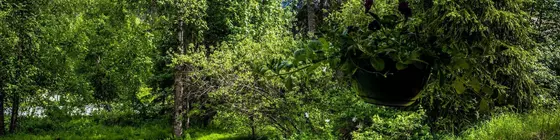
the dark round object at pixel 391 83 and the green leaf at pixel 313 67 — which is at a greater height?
the green leaf at pixel 313 67

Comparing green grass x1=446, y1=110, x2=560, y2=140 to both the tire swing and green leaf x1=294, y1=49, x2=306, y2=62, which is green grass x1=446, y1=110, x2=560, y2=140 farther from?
green leaf x1=294, y1=49, x2=306, y2=62

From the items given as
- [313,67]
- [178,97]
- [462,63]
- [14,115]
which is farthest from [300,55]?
[14,115]

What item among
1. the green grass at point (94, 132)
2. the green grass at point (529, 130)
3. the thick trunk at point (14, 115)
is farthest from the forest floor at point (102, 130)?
the green grass at point (529, 130)

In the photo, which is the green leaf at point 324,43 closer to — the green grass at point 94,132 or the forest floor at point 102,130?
the forest floor at point 102,130

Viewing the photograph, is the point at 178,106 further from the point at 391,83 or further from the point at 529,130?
the point at 391,83

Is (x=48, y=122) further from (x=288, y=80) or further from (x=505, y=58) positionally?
(x=288, y=80)

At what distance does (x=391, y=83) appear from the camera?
1094 mm

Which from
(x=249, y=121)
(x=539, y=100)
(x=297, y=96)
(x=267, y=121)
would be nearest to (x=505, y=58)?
(x=539, y=100)

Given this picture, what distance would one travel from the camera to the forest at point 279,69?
3.71ft

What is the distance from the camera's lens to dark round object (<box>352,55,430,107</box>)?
3.51 feet

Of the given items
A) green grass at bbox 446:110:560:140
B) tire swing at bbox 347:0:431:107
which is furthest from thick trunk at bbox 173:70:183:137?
tire swing at bbox 347:0:431:107

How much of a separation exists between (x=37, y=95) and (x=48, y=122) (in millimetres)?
1135

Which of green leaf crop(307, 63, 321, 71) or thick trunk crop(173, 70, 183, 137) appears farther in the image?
thick trunk crop(173, 70, 183, 137)

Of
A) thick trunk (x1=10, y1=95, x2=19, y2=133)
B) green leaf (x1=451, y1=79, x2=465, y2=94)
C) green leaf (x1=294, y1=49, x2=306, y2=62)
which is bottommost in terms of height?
thick trunk (x1=10, y1=95, x2=19, y2=133)
